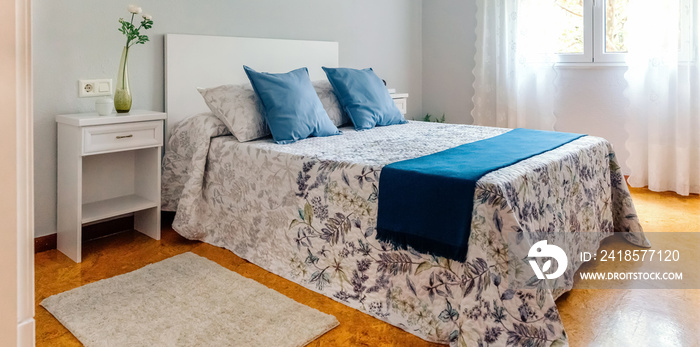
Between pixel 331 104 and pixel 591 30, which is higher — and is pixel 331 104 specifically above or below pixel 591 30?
below

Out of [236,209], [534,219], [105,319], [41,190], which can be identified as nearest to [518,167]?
[534,219]

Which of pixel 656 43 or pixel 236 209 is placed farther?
pixel 656 43

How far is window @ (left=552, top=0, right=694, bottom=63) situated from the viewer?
155 inches

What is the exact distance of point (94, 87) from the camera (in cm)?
269

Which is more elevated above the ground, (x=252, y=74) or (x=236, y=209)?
(x=252, y=74)

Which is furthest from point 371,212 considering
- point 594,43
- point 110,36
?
point 594,43

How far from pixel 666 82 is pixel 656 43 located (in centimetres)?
29

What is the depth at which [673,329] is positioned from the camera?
1804mm

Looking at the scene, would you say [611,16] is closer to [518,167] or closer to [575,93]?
[575,93]

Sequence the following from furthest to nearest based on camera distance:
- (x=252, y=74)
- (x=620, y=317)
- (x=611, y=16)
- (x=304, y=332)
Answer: (x=611, y=16), (x=252, y=74), (x=620, y=317), (x=304, y=332)

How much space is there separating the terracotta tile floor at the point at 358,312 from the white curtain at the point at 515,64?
5.96 ft

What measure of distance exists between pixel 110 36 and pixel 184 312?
161cm

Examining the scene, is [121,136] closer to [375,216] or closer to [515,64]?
[375,216]

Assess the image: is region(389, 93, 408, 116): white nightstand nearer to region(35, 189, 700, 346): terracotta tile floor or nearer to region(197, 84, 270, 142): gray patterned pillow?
region(197, 84, 270, 142): gray patterned pillow
